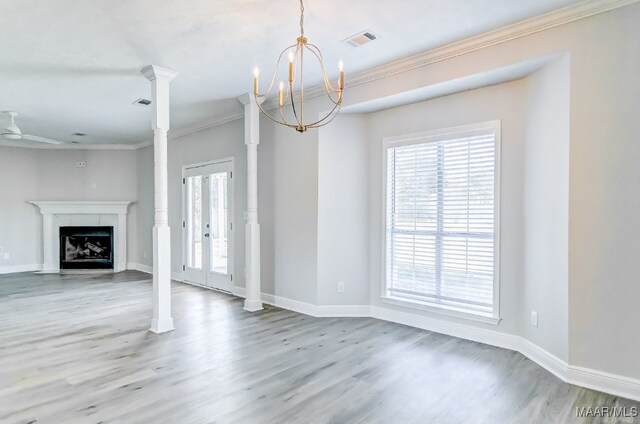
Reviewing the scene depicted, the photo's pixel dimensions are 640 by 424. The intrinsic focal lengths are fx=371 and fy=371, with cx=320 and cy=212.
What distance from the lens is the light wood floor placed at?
7.86 feet

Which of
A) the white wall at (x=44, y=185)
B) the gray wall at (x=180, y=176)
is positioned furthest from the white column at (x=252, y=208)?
the white wall at (x=44, y=185)

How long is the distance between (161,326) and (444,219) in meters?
3.24

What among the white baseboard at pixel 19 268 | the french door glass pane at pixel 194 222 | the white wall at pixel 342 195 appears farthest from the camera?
the white baseboard at pixel 19 268

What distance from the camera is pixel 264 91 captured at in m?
4.65

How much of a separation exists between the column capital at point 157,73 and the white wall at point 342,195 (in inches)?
70.0

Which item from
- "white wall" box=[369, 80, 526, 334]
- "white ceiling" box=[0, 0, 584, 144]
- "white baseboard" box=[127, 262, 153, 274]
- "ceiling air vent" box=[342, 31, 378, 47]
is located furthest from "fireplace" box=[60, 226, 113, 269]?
"white wall" box=[369, 80, 526, 334]

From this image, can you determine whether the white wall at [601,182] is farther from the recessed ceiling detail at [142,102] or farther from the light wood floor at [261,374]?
the recessed ceiling detail at [142,102]

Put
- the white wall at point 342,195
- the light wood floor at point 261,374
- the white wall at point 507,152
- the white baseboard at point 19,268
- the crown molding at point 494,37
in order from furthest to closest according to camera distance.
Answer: the white baseboard at point 19,268, the white wall at point 342,195, the white wall at point 507,152, the crown molding at point 494,37, the light wood floor at point 261,374

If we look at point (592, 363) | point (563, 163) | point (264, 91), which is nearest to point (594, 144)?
point (563, 163)

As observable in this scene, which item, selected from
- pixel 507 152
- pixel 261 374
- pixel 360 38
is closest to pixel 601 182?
pixel 507 152

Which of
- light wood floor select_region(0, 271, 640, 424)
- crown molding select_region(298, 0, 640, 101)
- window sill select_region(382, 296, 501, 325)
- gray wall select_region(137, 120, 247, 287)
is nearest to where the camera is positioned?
light wood floor select_region(0, 271, 640, 424)

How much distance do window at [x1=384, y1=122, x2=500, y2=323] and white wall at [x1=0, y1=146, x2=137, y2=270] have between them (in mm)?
6531

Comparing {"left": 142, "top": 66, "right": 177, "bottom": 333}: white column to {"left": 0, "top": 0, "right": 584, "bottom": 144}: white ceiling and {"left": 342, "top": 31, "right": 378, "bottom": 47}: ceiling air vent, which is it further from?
{"left": 342, "top": 31, "right": 378, "bottom": 47}: ceiling air vent

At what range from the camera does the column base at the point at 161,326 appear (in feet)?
13.1
